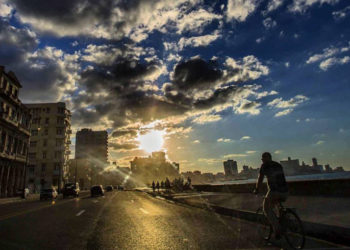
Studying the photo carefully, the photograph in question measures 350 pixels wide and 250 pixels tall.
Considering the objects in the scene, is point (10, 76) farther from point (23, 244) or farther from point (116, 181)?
point (116, 181)

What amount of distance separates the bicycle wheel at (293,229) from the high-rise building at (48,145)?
71867 millimetres

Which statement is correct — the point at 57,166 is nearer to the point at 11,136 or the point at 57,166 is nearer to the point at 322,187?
the point at 11,136

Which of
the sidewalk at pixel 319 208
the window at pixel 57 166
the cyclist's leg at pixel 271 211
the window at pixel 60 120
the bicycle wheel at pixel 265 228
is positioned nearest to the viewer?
the cyclist's leg at pixel 271 211

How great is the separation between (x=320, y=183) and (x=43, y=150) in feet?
240

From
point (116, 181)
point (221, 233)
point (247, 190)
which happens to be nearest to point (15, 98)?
point (247, 190)

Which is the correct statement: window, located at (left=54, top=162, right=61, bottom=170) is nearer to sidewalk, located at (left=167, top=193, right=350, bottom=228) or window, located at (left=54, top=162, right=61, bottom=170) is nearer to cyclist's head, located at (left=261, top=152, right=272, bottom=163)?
sidewalk, located at (left=167, top=193, right=350, bottom=228)

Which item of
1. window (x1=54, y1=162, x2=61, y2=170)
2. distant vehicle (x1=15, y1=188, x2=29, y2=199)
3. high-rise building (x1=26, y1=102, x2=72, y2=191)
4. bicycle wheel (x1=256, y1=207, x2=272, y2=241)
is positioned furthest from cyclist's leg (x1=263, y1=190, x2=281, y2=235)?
window (x1=54, y1=162, x2=61, y2=170)

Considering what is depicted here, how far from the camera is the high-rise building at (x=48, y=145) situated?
70.1m

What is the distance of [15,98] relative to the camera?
144 ft

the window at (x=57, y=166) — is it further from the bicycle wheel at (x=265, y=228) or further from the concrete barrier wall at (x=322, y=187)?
the bicycle wheel at (x=265, y=228)

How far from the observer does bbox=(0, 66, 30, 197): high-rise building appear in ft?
131

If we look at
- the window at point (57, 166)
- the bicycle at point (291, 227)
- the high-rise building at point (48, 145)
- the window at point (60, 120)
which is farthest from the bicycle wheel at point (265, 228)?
the window at point (60, 120)

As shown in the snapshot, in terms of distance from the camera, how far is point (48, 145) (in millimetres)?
73000

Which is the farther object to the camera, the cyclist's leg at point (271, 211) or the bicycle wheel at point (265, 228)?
the bicycle wheel at point (265, 228)
